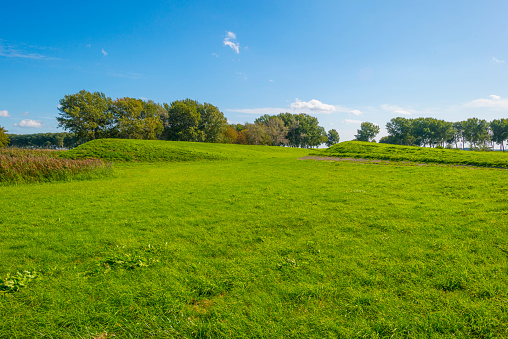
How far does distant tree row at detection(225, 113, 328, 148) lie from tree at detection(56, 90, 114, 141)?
40448 millimetres

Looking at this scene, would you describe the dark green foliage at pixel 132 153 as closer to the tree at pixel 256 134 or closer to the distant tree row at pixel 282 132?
the tree at pixel 256 134

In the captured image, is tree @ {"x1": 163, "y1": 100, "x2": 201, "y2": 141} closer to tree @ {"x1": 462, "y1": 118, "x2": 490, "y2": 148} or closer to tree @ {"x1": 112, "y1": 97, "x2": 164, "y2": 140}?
tree @ {"x1": 112, "y1": 97, "x2": 164, "y2": 140}

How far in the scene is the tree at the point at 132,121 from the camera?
228ft

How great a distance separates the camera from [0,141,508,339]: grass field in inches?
126

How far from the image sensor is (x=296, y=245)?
18.1 feet

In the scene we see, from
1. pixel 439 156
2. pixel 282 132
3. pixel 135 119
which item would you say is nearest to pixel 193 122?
pixel 135 119

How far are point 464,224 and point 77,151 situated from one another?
147 feet

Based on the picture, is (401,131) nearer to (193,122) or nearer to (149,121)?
(193,122)

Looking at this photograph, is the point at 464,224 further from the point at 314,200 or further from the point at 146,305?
the point at 146,305

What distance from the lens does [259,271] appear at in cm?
446

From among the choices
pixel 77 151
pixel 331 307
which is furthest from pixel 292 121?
pixel 331 307

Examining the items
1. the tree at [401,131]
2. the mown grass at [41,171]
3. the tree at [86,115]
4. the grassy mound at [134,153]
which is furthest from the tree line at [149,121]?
the tree at [401,131]

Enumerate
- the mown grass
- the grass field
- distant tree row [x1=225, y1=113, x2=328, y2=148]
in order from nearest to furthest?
the grass field
the mown grass
distant tree row [x1=225, y1=113, x2=328, y2=148]

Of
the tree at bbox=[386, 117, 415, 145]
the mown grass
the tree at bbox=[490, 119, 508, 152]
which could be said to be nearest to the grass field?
the mown grass
